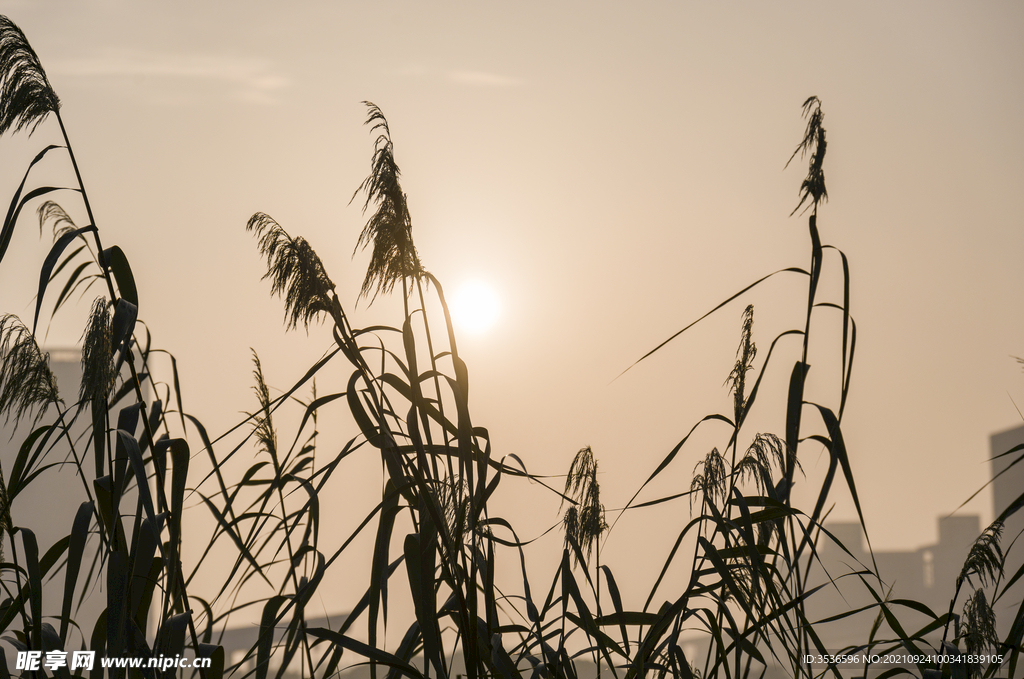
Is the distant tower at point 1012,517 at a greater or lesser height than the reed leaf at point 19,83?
lesser

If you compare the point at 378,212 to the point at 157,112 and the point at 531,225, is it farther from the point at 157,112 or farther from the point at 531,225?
the point at 157,112

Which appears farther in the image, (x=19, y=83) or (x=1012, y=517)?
(x=1012, y=517)

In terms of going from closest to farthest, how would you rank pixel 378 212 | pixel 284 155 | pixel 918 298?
pixel 378 212 < pixel 284 155 < pixel 918 298

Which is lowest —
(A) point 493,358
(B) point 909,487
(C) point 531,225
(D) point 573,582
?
(D) point 573,582

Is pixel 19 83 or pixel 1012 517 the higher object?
pixel 19 83

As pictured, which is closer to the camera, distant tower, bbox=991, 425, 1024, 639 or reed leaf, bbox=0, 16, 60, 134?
reed leaf, bbox=0, 16, 60, 134

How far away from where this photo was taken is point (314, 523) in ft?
1.93

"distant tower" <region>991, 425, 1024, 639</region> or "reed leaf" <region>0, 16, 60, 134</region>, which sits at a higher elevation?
"reed leaf" <region>0, 16, 60, 134</region>

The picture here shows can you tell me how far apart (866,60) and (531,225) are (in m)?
1.09

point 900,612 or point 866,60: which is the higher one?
point 866,60

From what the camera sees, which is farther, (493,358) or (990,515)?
(990,515)

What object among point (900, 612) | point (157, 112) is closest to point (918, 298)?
point (900, 612)

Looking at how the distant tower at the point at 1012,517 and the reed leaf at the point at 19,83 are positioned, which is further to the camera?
the distant tower at the point at 1012,517

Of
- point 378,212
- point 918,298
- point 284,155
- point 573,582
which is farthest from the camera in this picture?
point 918,298
